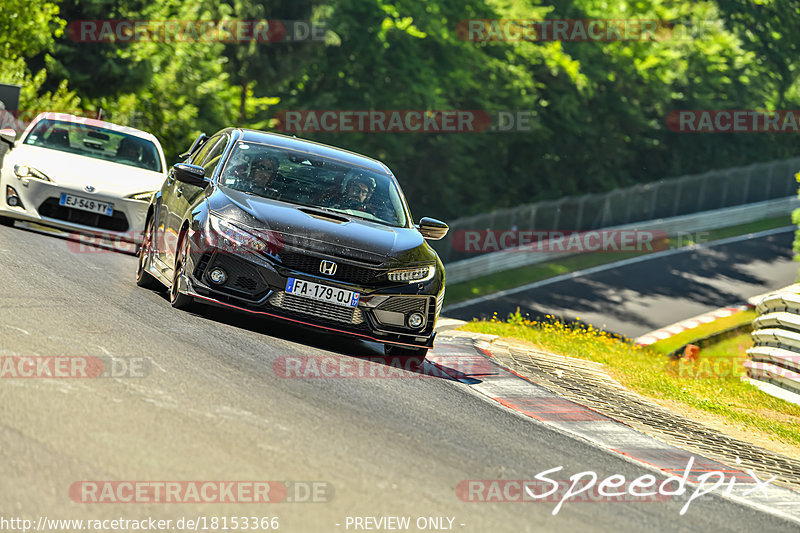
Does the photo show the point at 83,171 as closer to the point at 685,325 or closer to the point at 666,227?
the point at 685,325

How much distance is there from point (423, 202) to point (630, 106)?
1209 centimetres

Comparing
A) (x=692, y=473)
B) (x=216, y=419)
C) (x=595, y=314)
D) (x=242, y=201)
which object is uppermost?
(x=242, y=201)

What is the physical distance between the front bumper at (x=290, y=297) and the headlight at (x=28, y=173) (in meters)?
5.28

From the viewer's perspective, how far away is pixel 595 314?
30453mm

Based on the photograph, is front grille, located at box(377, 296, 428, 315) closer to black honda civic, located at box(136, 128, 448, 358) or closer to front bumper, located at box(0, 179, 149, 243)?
black honda civic, located at box(136, 128, 448, 358)

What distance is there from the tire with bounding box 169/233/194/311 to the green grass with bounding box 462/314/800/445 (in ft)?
16.1

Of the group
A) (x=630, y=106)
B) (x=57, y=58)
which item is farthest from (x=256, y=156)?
(x=630, y=106)

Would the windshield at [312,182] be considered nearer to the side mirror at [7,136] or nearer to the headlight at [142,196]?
the headlight at [142,196]

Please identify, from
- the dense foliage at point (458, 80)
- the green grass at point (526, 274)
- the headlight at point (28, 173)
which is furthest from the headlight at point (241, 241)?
the green grass at point (526, 274)

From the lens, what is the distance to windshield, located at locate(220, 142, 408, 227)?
32.8ft

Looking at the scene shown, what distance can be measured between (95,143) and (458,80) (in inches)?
1178

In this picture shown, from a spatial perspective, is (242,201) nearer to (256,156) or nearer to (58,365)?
(256,156)

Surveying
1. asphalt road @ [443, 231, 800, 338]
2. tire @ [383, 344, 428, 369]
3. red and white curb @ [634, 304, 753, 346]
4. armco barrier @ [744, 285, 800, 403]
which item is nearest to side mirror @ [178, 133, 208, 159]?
tire @ [383, 344, 428, 369]

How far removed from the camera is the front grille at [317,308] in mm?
9070
